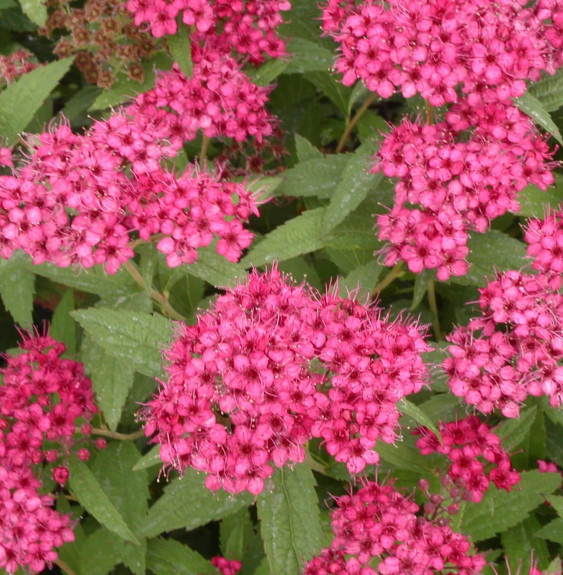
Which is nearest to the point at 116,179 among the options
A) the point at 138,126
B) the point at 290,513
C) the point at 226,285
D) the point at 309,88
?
the point at 138,126

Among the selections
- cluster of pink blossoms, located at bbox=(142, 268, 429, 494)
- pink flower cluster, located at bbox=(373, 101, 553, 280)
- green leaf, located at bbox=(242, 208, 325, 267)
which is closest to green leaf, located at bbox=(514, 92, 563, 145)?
pink flower cluster, located at bbox=(373, 101, 553, 280)

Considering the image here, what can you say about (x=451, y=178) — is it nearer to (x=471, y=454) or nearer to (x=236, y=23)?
(x=471, y=454)

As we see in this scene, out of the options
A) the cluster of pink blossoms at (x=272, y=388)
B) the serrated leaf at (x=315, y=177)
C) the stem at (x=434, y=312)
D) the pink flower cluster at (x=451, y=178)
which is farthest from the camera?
the stem at (x=434, y=312)

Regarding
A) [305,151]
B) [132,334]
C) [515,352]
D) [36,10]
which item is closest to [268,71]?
[305,151]

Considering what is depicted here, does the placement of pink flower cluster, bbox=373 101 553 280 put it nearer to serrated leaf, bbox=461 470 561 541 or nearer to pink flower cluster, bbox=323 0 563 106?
pink flower cluster, bbox=323 0 563 106

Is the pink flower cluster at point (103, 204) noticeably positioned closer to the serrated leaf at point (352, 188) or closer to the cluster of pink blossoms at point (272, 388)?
the cluster of pink blossoms at point (272, 388)

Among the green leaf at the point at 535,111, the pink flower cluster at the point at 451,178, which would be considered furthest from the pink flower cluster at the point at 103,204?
the green leaf at the point at 535,111

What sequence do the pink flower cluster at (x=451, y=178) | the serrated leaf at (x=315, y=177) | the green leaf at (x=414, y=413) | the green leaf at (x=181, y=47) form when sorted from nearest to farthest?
the green leaf at (x=414, y=413)
the pink flower cluster at (x=451, y=178)
the green leaf at (x=181, y=47)
the serrated leaf at (x=315, y=177)
